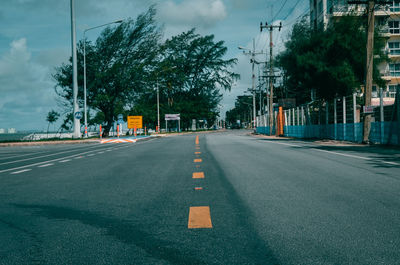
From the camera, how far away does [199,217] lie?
464 centimetres

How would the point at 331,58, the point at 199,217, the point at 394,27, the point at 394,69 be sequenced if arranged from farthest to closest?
the point at 394,27, the point at 394,69, the point at 331,58, the point at 199,217

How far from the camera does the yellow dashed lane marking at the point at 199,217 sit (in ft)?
14.1

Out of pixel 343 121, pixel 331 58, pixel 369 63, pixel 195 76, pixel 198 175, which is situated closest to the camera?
pixel 198 175

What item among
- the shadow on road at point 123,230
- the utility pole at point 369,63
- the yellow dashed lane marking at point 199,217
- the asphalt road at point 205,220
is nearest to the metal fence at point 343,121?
the utility pole at point 369,63

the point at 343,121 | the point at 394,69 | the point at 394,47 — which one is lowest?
the point at 343,121

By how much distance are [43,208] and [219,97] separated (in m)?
77.8

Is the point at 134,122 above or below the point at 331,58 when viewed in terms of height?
below

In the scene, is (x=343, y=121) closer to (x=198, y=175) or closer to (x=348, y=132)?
(x=348, y=132)

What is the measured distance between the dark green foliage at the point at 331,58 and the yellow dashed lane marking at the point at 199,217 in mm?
26004

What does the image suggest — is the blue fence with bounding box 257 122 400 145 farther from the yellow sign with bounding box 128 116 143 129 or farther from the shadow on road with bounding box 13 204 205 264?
the yellow sign with bounding box 128 116 143 129

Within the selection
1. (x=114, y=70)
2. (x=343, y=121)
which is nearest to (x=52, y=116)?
(x=114, y=70)

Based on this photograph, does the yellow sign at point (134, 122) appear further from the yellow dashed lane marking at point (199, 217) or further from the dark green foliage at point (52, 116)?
the yellow dashed lane marking at point (199, 217)

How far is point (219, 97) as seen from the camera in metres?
82.6

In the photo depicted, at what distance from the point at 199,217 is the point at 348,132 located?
20824mm
